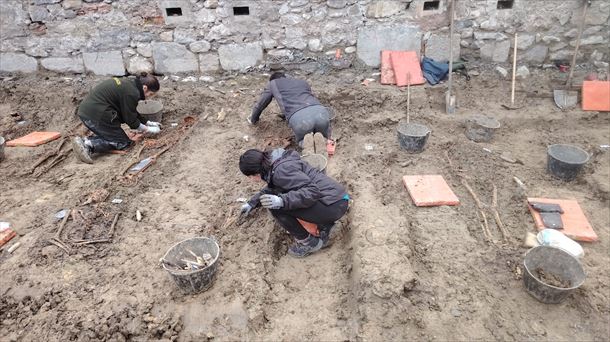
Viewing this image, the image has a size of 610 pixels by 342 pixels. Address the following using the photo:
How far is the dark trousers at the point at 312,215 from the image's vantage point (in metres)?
4.04

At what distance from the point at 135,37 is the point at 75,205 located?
4121 mm

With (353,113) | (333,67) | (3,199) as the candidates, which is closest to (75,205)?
(3,199)

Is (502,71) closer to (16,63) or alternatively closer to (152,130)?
(152,130)

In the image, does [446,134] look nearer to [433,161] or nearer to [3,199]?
[433,161]

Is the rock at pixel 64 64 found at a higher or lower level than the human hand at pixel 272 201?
higher

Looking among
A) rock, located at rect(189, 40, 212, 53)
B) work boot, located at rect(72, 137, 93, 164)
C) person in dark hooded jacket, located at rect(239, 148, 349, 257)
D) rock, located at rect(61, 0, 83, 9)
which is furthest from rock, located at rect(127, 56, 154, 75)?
person in dark hooded jacket, located at rect(239, 148, 349, 257)

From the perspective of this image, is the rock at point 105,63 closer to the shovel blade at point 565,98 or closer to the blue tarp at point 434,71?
the blue tarp at point 434,71

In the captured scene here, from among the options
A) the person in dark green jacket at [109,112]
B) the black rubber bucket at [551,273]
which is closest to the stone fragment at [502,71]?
the black rubber bucket at [551,273]

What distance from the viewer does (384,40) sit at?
7.71 meters

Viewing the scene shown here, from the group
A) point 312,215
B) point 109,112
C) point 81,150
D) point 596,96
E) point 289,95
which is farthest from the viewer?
point 596,96

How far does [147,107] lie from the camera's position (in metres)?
7.20

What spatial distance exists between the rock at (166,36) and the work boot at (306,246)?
5324 millimetres

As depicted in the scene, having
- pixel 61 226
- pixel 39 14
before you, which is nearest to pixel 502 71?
pixel 61 226

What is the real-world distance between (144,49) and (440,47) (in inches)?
226
